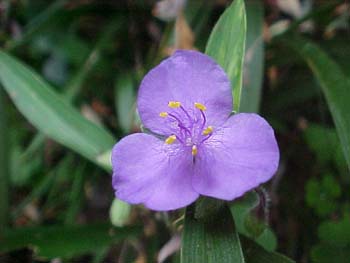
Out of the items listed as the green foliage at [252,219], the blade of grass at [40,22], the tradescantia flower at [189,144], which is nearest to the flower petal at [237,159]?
the tradescantia flower at [189,144]

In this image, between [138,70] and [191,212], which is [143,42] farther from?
[191,212]

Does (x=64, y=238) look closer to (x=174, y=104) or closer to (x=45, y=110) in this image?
(x=45, y=110)

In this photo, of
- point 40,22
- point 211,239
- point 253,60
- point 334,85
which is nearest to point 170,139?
point 211,239

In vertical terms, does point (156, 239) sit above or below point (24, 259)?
above

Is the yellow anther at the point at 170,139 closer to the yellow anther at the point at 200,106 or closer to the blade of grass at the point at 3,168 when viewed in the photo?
the yellow anther at the point at 200,106

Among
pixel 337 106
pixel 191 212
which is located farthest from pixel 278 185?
pixel 191 212

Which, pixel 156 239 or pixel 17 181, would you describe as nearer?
pixel 156 239

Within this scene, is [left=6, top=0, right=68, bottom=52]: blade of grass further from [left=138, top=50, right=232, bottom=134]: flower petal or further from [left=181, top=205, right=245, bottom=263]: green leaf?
[left=181, top=205, right=245, bottom=263]: green leaf

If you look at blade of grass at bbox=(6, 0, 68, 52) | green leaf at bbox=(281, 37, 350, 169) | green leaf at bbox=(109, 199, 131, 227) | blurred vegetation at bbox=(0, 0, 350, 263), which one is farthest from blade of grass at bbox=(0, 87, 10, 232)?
green leaf at bbox=(281, 37, 350, 169)
